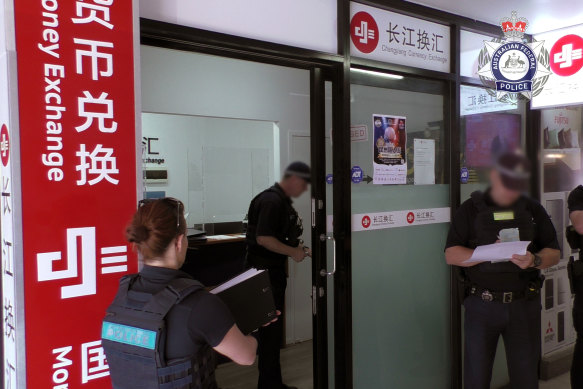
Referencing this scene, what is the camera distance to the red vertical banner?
142 centimetres

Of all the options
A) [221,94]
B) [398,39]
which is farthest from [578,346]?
[221,94]

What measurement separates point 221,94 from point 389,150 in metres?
1.81

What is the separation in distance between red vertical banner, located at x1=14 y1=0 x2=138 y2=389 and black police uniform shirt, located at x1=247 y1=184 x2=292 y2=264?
106cm

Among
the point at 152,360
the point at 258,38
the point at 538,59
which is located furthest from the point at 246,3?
the point at 538,59

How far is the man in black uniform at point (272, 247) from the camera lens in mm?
2666

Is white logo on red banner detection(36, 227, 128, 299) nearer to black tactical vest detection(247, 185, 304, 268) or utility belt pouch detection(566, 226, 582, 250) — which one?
black tactical vest detection(247, 185, 304, 268)

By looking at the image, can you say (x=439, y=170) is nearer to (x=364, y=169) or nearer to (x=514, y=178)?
(x=364, y=169)

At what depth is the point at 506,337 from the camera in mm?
2293

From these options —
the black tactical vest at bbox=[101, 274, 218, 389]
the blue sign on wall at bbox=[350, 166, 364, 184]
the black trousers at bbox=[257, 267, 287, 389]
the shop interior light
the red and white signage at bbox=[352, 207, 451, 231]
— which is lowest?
the black trousers at bbox=[257, 267, 287, 389]

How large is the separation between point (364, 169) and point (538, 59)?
2.03 metres

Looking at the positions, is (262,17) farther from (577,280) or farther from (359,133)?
(577,280)

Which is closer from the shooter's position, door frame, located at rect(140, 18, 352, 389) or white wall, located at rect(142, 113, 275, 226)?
door frame, located at rect(140, 18, 352, 389)

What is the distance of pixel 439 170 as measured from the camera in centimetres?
289

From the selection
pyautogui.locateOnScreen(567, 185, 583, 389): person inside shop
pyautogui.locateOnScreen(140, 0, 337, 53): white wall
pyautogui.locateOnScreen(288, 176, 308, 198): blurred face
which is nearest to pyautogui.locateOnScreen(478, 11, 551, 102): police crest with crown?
pyautogui.locateOnScreen(288, 176, 308, 198): blurred face
